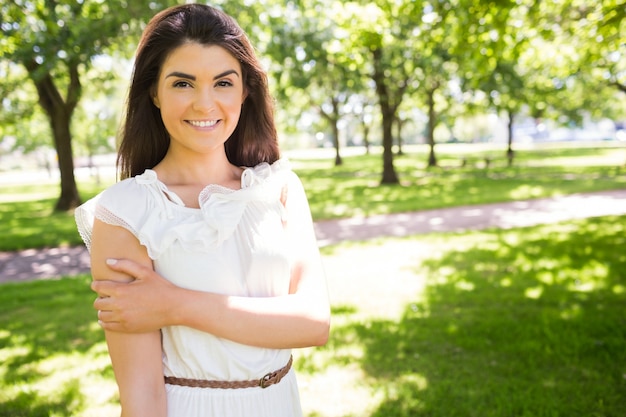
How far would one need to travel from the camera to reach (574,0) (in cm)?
908

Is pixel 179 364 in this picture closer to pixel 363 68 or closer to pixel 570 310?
pixel 570 310

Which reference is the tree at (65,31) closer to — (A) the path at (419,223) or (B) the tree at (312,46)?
(A) the path at (419,223)

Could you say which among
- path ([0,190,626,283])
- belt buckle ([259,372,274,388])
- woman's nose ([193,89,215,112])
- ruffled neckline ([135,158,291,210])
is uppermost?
woman's nose ([193,89,215,112])

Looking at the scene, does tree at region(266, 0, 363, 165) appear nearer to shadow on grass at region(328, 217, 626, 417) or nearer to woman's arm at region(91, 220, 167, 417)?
shadow on grass at region(328, 217, 626, 417)

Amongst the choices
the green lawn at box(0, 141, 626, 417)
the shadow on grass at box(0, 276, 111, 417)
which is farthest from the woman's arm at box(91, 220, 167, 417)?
the shadow on grass at box(0, 276, 111, 417)

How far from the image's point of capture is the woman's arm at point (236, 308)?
147cm

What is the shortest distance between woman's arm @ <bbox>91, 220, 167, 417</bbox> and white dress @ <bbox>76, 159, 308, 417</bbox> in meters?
0.04

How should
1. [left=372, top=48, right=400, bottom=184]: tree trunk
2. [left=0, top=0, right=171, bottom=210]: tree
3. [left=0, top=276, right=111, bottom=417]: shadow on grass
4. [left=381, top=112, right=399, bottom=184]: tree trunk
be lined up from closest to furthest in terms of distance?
[left=0, top=276, right=111, bottom=417]: shadow on grass → [left=0, top=0, right=171, bottom=210]: tree → [left=372, top=48, right=400, bottom=184]: tree trunk → [left=381, top=112, right=399, bottom=184]: tree trunk

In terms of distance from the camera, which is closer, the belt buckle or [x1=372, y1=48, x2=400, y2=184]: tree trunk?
the belt buckle

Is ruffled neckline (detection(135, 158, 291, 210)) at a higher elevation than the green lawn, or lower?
higher

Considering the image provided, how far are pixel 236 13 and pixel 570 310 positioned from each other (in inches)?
384

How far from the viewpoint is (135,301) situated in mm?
1461

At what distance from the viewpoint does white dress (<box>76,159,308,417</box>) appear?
1.55 meters

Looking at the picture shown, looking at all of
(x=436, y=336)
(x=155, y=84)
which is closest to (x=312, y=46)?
(x=436, y=336)
